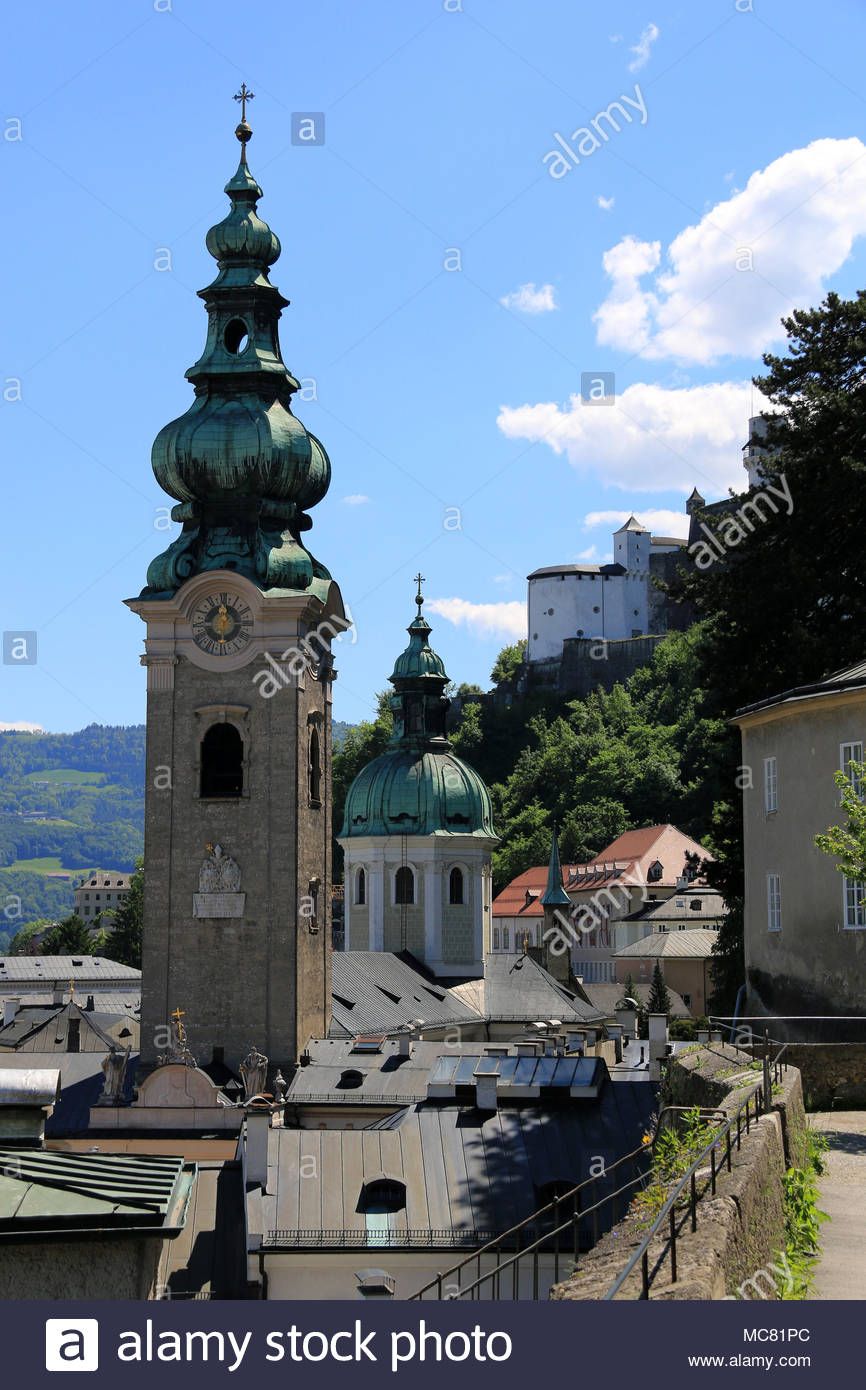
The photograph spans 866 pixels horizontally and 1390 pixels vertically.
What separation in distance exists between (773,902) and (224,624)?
2202cm

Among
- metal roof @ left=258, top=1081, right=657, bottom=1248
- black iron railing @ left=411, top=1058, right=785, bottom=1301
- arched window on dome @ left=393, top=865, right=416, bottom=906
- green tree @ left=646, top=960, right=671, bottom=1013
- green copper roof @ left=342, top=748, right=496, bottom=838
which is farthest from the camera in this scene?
green tree @ left=646, top=960, right=671, bottom=1013

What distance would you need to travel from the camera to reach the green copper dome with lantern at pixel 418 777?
71.5 m

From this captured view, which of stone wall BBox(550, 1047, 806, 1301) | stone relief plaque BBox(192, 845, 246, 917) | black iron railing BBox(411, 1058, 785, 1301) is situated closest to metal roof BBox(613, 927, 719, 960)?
stone relief plaque BBox(192, 845, 246, 917)

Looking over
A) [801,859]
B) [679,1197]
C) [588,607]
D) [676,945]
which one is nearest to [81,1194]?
[679,1197]

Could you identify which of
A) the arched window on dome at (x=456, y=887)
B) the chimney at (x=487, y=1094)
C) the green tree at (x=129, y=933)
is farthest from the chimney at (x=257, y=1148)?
the green tree at (x=129, y=933)

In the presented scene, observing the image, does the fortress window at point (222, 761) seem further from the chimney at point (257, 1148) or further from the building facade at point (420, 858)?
the building facade at point (420, 858)

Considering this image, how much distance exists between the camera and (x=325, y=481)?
50.4 metres

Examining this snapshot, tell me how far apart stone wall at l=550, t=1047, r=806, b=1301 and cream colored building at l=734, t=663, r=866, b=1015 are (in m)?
10.3

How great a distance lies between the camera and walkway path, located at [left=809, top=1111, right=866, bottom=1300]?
1137 centimetres

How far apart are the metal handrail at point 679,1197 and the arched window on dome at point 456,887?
5634 centimetres

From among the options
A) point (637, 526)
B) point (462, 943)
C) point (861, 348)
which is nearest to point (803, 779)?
point (861, 348)

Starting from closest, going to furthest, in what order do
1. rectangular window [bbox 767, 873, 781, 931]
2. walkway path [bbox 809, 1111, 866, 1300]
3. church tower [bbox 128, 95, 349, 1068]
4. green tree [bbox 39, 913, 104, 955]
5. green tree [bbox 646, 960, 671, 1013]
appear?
walkway path [bbox 809, 1111, 866, 1300]
rectangular window [bbox 767, 873, 781, 931]
church tower [bbox 128, 95, 349, 1068]
green tree [bbox 646, 960, 671, 1013]
green tree [bbox 39, 913, 104, 955]

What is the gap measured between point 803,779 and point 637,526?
13547 cm

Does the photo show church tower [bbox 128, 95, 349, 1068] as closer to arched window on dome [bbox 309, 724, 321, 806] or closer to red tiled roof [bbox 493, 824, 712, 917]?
arched window on dome [bbox 309, 724, 321, 806]
